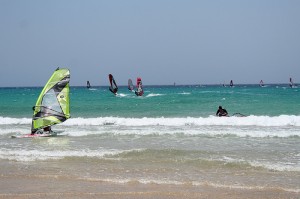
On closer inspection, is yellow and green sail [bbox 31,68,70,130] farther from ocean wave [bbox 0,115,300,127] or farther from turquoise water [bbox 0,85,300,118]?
turquoise water [bbox 0,85,300,118]

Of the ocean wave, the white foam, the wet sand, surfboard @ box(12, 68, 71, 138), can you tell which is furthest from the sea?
the ocean wave

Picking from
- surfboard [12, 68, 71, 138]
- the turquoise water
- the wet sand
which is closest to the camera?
the wet sand

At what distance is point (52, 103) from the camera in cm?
1481

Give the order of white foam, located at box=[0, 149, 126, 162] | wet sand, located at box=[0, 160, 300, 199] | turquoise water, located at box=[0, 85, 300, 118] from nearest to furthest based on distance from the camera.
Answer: wet sand, located at box=[0, 160, 300, 199]
white foam, located at box=[0, 149, 126, 162]
turquoise water, located at box=[0, 85, 300, 118]

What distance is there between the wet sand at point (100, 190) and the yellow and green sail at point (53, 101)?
24.2 feet

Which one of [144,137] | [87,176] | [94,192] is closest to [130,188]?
[94,192]

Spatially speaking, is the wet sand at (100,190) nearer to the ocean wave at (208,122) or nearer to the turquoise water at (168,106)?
the ocean wave at (208,122)

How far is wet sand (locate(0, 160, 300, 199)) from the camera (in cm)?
615

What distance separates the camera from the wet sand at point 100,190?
20.2 ft

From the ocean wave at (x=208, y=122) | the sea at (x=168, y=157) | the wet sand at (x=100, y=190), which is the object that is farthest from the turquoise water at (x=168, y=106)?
the wet sand at (x=100, y=190)

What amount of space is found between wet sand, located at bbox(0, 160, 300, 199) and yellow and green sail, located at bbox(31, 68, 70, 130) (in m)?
7.37

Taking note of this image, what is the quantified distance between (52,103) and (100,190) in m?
8.91

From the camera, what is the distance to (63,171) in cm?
810

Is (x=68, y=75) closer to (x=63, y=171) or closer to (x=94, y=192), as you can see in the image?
(x=63, y=171)
